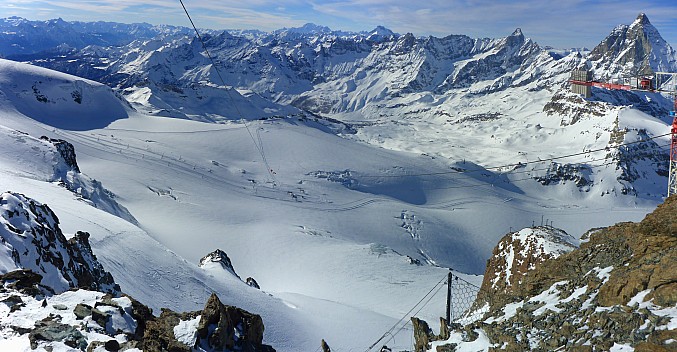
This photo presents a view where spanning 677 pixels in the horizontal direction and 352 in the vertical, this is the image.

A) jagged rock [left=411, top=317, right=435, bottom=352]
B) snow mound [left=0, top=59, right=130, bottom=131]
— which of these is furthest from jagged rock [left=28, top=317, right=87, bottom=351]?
snow mound [left=0, top=59, right=130, bottom=131]

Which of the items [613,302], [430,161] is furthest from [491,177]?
[613,302]

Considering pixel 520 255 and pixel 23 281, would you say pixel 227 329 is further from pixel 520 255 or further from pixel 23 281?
pixel 520 255

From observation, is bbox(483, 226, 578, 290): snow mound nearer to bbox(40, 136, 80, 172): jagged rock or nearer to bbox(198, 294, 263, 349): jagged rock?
bbox(198, 294, 263, 349): jagged rock

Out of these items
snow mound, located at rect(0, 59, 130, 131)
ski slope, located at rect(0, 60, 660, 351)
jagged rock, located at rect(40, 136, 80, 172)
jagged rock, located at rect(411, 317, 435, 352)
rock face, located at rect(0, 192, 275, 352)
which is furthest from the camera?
snow mound, located at rect(0, 59, 130, 131)

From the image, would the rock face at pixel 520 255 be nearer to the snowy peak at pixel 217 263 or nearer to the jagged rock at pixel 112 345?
the jagged rock at pixel 112 345

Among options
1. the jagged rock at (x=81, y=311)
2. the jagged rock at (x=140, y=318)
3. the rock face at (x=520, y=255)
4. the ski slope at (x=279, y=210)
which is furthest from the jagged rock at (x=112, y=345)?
the rock face at (x=520, y=255)

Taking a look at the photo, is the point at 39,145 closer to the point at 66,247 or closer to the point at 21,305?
the point at 66,247

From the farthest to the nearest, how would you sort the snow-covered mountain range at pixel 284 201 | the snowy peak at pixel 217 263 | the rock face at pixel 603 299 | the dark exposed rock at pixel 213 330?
1. the snowy peak at pixel 217 263
2. the snow-covered mountain range at pixel 284 201
3. the dark exposed rock at pixel 213 330
4. the rock face at pixel 603 299

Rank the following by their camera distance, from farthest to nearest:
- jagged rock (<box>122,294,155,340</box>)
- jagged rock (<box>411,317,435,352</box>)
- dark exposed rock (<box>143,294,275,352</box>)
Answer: jagged rock (<box>411,317,435,352</box>), dark exposed rock (<box>143,294,275,352</box>), jagged rock (<box>122,294,155,340</box>)
